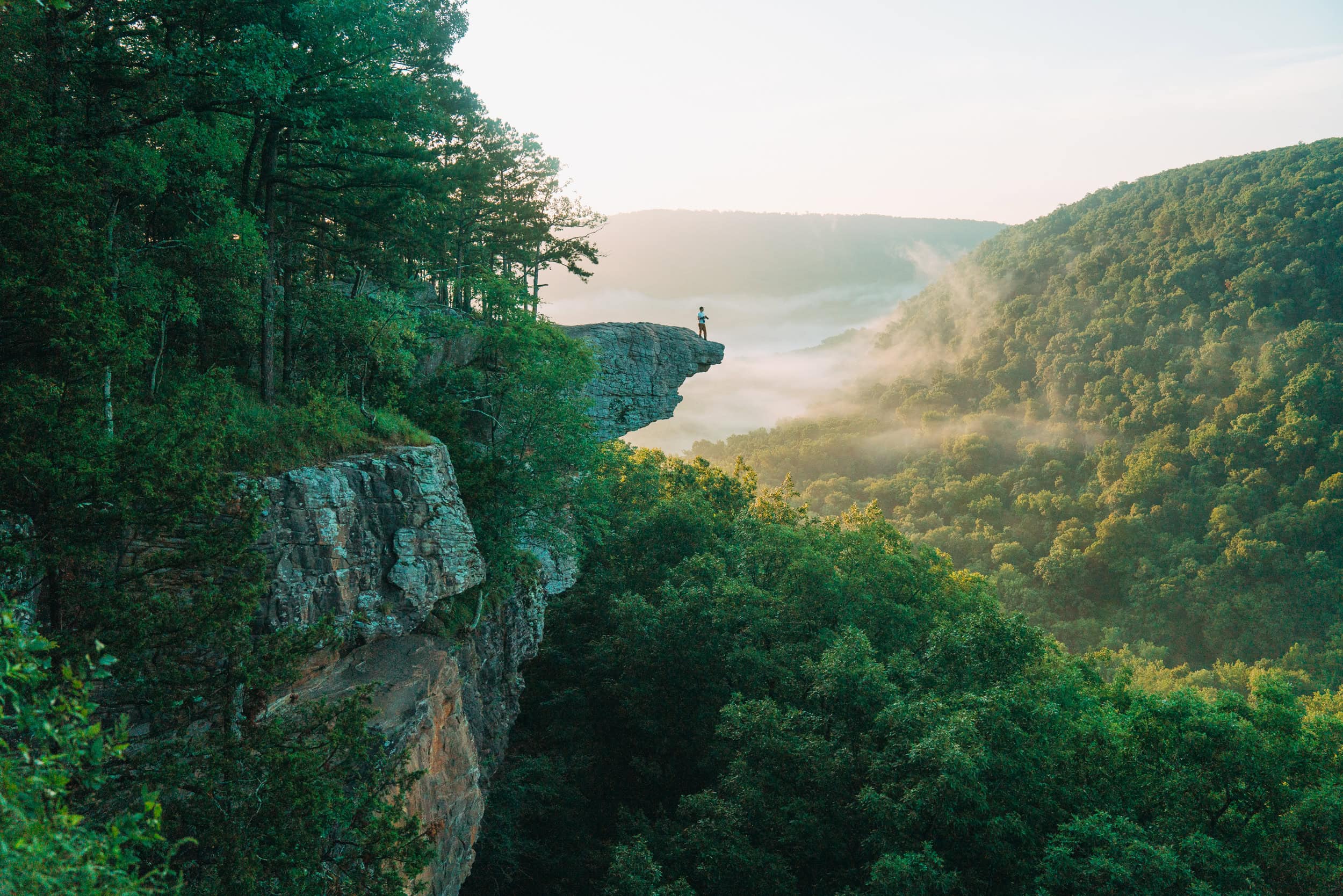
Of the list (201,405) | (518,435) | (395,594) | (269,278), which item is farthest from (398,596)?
(269,278)

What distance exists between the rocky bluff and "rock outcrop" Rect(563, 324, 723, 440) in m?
13.0

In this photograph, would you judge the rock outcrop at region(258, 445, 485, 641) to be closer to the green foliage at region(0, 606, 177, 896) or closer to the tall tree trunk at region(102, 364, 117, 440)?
the tall tree trunk at region(102, 364, 117, 440)

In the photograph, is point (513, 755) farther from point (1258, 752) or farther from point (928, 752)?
point (1258, 752)

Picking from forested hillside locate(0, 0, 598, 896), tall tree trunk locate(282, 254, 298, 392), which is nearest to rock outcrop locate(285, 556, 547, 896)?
forested hillside locate(0, 0, 598, 896)

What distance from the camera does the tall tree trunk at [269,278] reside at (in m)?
13.9

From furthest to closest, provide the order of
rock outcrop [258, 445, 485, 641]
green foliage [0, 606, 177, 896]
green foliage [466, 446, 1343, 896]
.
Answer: green foliage [466, 446, 1343, 896] → rock outcrop [258, 445, 485, 641] → green foliage [0, 606, 177, 896]

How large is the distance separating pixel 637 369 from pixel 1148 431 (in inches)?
2931

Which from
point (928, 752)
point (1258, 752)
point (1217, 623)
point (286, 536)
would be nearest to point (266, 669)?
point (286, 536)

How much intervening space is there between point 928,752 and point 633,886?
654 cm

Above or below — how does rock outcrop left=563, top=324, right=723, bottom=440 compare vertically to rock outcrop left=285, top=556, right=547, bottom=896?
above

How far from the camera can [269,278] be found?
46.6 ft

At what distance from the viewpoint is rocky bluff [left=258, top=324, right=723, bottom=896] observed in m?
11.5

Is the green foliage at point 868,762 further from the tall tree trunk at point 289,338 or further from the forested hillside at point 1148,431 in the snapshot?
the forested hillside at point 1148,431

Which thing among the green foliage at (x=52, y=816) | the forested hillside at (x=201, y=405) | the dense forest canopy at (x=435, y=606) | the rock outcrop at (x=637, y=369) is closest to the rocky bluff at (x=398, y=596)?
the dense forest canopy at (x=435, y=606)
